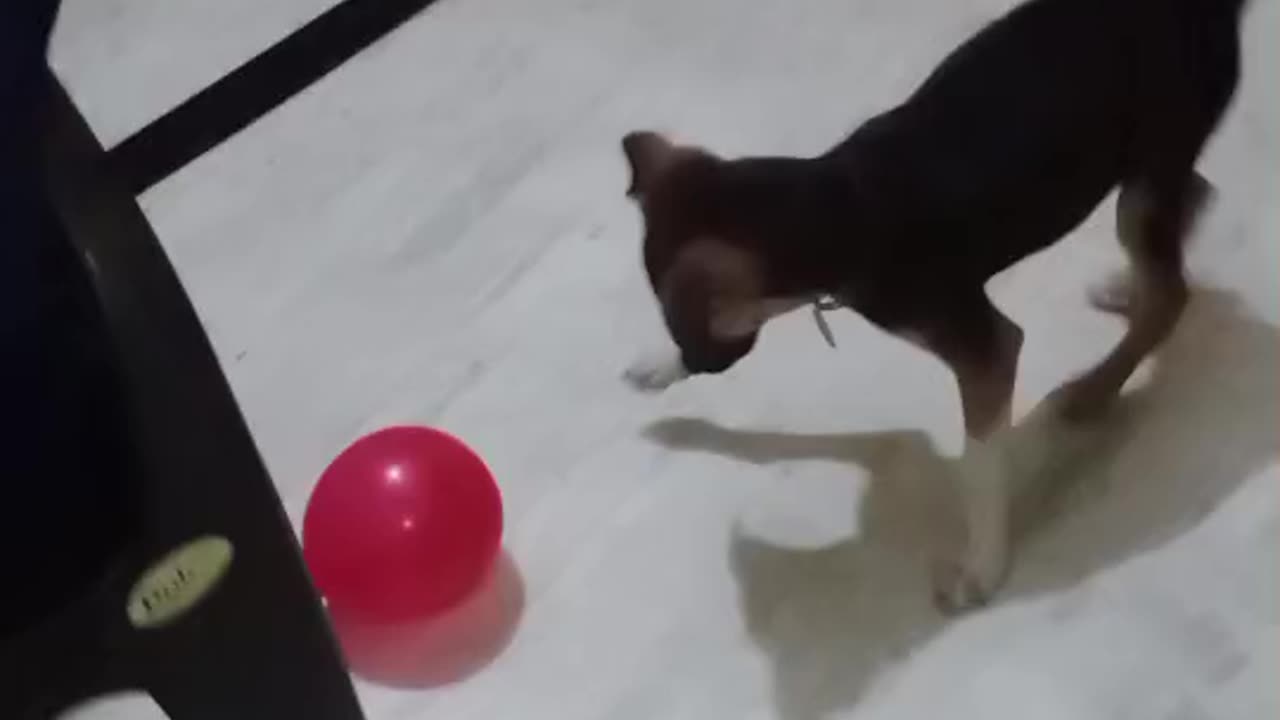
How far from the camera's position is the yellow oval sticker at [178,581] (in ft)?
2.46

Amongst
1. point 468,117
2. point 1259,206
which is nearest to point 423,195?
point 468,117

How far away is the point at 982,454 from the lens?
3.70ft

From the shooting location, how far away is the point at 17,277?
67 centimetres

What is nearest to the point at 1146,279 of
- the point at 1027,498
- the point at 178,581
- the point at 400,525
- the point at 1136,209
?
the point at 1136,209

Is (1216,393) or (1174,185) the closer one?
(1174,185)

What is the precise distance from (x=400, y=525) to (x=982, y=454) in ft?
1.34

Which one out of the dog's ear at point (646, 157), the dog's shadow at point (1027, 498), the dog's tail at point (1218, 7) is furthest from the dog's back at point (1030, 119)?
the dog's shadow at point (1027, 498)

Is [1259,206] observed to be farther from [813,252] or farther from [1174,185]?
[813,252]

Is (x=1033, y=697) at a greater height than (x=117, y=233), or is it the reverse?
(x=117, y=233)

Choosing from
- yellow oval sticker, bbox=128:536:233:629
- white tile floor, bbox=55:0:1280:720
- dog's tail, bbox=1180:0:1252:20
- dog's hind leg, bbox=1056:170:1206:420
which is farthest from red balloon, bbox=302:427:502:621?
dog's tail, bbox=1180:0:1252:20

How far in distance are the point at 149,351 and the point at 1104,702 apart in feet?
2.36

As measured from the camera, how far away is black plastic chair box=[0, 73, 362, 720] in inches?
28.0

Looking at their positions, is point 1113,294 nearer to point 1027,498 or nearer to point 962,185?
point 1027,498

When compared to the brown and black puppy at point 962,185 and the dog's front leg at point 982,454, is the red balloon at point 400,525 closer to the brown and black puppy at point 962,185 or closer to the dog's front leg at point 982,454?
the brown and black puppy at point 962,185
